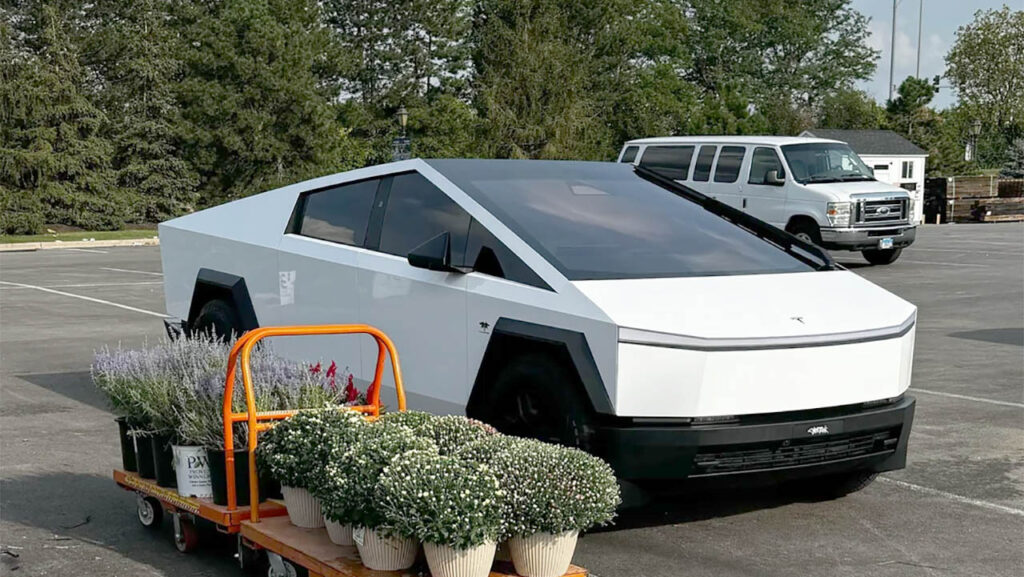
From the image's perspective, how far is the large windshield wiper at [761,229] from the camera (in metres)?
6.52

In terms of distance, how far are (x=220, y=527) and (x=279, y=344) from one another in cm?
242

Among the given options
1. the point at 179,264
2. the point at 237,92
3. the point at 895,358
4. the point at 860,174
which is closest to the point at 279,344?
the point at 179,264

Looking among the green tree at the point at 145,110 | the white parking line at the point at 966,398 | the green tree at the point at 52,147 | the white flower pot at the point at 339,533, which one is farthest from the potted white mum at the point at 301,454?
the green tree at the point at 145,110

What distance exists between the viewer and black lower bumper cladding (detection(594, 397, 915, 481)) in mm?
5168

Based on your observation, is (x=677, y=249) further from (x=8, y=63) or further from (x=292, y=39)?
(x=292, y=39)

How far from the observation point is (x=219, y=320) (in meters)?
8.03

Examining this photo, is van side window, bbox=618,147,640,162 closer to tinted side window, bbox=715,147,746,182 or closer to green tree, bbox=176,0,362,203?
tinted side window, bbox=715,147,746,182

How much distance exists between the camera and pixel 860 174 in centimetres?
2244

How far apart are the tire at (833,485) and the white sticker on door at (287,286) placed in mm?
3036

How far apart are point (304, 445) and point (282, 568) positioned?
50 centimetres

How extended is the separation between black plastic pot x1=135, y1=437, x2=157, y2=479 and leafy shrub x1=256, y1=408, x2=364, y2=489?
0.93m

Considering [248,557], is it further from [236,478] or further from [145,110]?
[145,110]

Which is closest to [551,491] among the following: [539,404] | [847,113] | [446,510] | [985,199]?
[446,510]

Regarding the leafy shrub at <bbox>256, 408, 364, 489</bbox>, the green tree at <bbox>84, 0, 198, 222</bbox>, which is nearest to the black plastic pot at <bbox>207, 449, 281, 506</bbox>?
the leafy shrub at <bbox>256, 408, 364, 489</bbox>
